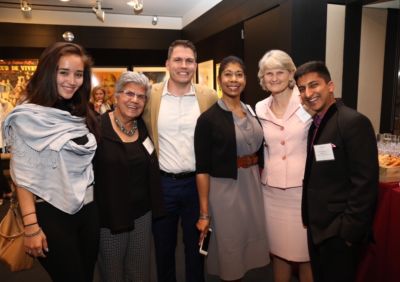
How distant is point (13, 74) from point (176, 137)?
6.18m

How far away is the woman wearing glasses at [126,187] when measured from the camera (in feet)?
5.75

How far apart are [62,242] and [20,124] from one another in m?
0.59

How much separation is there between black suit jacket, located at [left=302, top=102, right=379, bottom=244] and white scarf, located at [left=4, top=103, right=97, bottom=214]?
1.22m

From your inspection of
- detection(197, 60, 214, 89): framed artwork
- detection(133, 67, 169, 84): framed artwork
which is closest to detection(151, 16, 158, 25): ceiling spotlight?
detection(133, 67, 169, 84): framed artwork

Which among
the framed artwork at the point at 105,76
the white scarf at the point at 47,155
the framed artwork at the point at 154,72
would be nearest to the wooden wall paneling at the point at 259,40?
the white scarf at the point at 47,155

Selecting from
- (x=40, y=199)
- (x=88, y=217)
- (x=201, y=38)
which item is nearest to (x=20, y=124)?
(x=40, y=199)

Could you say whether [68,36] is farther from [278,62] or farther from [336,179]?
[336,179]

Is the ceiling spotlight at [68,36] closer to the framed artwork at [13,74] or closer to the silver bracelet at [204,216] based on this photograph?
the framed artwork at [13,74]

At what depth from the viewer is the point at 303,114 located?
6.57ft

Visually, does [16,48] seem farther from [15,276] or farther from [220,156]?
[220,156]

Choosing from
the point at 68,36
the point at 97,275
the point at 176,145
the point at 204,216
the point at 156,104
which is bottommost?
the point at 97,275

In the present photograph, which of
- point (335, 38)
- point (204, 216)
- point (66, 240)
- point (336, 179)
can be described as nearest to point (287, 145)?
point (336, 179)

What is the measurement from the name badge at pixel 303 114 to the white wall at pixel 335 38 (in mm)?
1996

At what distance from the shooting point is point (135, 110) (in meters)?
1.87
